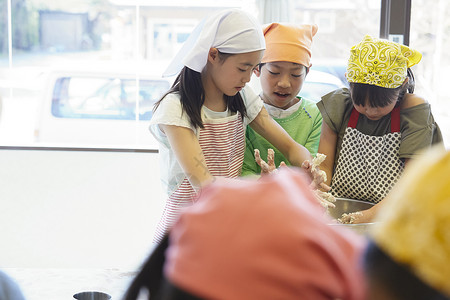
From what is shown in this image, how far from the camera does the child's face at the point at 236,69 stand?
4.49ft

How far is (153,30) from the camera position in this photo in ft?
8.42

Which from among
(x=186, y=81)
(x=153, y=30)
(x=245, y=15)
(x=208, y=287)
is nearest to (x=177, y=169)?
(x=186, y=81)

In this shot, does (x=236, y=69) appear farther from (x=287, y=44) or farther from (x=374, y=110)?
(x=374, y=110)

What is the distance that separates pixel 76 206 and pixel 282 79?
140cm

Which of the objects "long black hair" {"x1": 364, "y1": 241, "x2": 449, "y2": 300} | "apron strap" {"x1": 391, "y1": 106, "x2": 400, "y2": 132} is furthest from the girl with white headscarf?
"long black hair" {"x1": 364, "y1": 241, "x2": 449, "y2": 300}

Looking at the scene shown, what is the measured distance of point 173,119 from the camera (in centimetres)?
135

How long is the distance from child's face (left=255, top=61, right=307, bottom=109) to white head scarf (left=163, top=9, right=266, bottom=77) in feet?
0.48

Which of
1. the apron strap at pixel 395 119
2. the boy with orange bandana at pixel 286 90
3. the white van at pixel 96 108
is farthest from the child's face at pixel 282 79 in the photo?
the white van at pixel 96 108

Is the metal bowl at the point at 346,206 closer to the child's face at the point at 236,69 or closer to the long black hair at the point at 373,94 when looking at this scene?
the long black hair at the point at 373,94

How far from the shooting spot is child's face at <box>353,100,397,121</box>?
1.38m

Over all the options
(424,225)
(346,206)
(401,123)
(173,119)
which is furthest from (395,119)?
(424,225)

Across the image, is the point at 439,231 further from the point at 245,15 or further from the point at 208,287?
the point at 245,15

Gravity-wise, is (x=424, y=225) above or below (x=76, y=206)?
above

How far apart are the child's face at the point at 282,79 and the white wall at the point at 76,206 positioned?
1117mm
